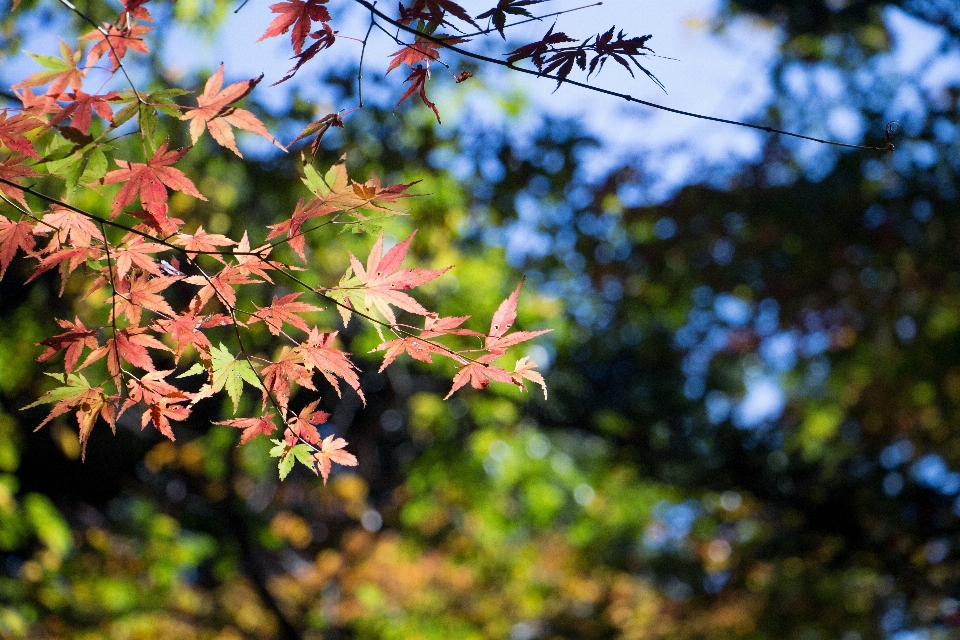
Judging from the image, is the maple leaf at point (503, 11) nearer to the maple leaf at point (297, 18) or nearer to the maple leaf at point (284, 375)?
the maple leaf at point (297, 18)

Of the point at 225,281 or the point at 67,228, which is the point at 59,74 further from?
the point at 225,281

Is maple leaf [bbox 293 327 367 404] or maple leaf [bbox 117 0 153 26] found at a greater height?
maple leaf [bbox 117 0 153 26]

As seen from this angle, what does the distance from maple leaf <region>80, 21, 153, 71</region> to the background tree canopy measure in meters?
2.58

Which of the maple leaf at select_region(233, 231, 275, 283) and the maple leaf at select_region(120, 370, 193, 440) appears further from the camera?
the maple leaf at select_region(120, 370, 193, 440)

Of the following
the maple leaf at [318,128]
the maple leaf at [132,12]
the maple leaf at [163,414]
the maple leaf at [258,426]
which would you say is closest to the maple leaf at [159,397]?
the maple leaf at [163,414]

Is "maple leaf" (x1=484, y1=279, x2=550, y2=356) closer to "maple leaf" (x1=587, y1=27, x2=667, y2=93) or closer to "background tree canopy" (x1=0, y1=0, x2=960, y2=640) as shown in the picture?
"maple leaf" (x1=587, y1=27, x2=667, y2=93)

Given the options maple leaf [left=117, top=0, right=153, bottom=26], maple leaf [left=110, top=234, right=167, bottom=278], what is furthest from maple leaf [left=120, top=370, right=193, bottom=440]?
maple leaf [left=117, top=0, right=153, bottom=26]

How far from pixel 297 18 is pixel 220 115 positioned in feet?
0.87

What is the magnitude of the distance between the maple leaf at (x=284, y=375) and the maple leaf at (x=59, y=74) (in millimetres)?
596

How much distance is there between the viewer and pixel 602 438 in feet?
23.4

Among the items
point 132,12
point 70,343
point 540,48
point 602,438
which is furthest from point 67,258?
point 602,438

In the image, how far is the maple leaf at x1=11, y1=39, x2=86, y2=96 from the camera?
1158 mm

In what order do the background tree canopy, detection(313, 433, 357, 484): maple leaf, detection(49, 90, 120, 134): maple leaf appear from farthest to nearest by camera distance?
the background tree canopy, detection(313, 433, 357, 484): maple leaf, detection(49, 90, 120, 134): maple leaf

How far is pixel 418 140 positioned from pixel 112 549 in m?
4.40
